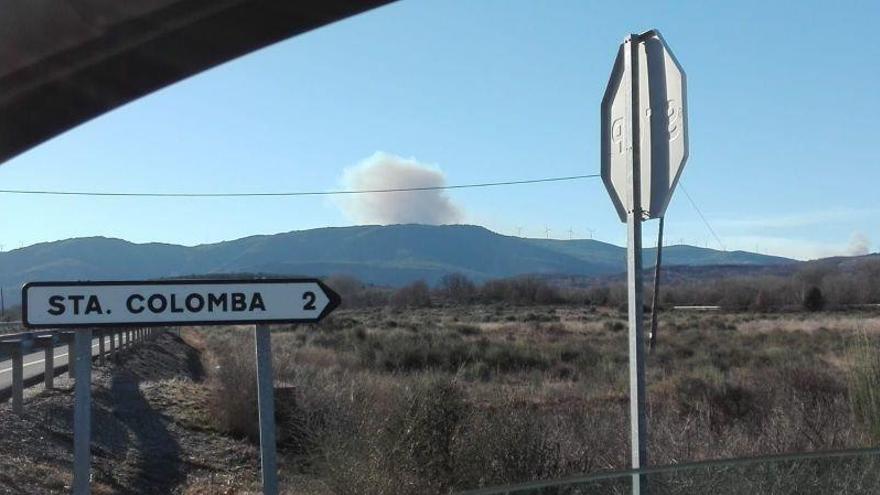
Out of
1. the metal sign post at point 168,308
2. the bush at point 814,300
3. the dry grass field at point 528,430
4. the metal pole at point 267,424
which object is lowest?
the bush at point 814,300

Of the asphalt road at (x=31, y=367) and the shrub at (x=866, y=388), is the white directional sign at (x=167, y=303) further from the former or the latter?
the asphalt road at (x=31, y=367)

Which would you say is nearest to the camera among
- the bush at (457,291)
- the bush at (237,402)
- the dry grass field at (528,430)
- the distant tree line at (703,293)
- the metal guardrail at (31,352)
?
the dry grass field at (528,430)

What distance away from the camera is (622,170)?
5523 millimetres

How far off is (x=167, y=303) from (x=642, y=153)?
97.1 inches

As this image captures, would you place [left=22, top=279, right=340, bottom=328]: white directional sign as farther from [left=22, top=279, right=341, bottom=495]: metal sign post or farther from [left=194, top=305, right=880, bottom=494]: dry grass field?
[left=194, top=305, right=880, bottom=494]: dry grass field

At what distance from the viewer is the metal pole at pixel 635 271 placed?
527cm

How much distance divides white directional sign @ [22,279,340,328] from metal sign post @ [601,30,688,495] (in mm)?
1644

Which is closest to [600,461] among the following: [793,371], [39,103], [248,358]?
[39,103]

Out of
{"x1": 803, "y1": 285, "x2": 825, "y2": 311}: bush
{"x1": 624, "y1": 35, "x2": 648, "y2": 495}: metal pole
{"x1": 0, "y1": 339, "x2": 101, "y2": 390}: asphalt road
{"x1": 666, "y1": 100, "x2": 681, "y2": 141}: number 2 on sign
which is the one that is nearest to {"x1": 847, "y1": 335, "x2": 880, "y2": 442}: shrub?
{"x1": 624, "y1": 35, "x2": 648, "y2": 495}: metal pole

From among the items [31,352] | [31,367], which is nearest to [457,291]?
[31,367]

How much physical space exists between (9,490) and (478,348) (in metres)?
28.3

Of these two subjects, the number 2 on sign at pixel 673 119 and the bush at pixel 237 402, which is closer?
the number 2 on sign at pixel 673 119

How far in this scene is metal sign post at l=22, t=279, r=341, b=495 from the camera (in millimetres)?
5594

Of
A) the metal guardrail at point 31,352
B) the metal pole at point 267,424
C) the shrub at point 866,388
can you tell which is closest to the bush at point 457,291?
the metal guardrail at point 31,352
